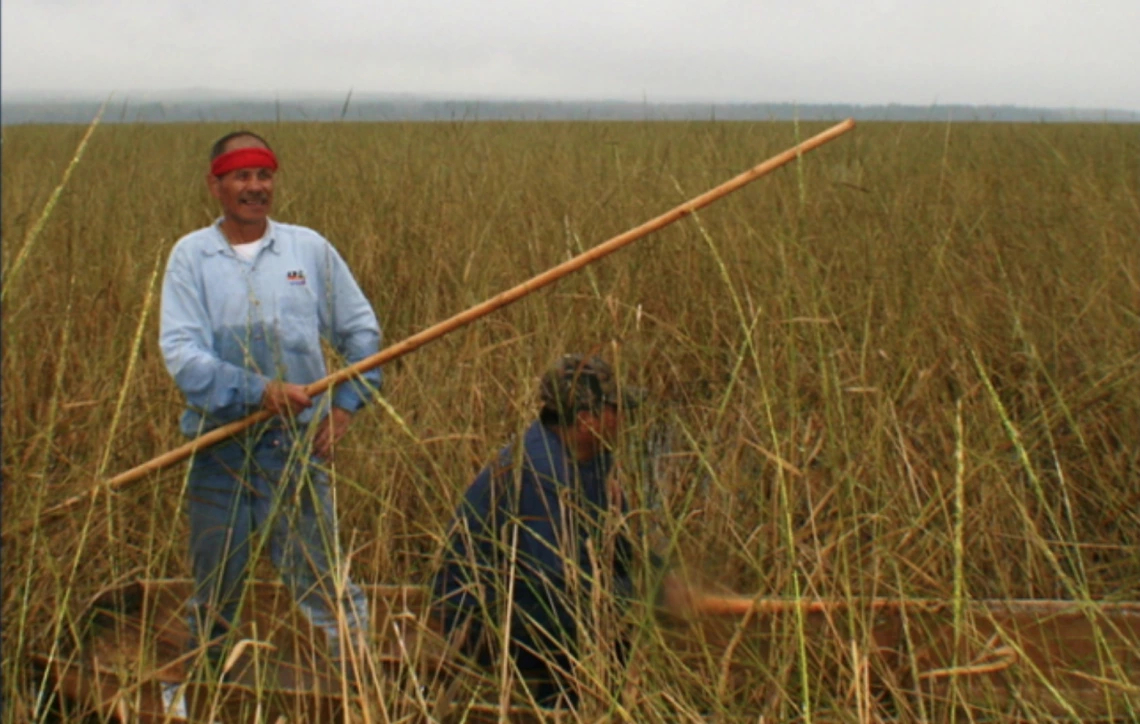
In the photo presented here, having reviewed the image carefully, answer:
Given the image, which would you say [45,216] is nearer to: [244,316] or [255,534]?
[255,534]

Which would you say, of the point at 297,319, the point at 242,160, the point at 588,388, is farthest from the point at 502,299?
the point at 242,160

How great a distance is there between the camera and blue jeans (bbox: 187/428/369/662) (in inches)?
65.1

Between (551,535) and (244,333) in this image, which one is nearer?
(551,535)

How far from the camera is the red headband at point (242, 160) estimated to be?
2.20m

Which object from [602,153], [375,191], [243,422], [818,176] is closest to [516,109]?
[602,153]

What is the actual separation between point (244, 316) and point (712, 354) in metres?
0.87

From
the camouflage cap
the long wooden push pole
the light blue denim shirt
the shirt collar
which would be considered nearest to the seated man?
the camouflage cap

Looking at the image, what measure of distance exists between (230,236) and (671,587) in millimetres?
1145

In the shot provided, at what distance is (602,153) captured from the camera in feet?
19.9

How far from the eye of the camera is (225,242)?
2195 mm

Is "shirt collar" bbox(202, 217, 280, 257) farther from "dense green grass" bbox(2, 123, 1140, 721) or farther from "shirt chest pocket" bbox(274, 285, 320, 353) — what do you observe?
"dense green grass" bbox(2, 123, 1140, 721)

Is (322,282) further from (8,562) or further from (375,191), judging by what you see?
(375,191)

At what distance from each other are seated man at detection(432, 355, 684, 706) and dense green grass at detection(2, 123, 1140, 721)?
7cm

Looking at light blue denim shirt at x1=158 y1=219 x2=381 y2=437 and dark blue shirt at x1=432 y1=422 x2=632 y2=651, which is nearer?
dark blue shirt at x1=432 y1=422 x2=632 y2=651
